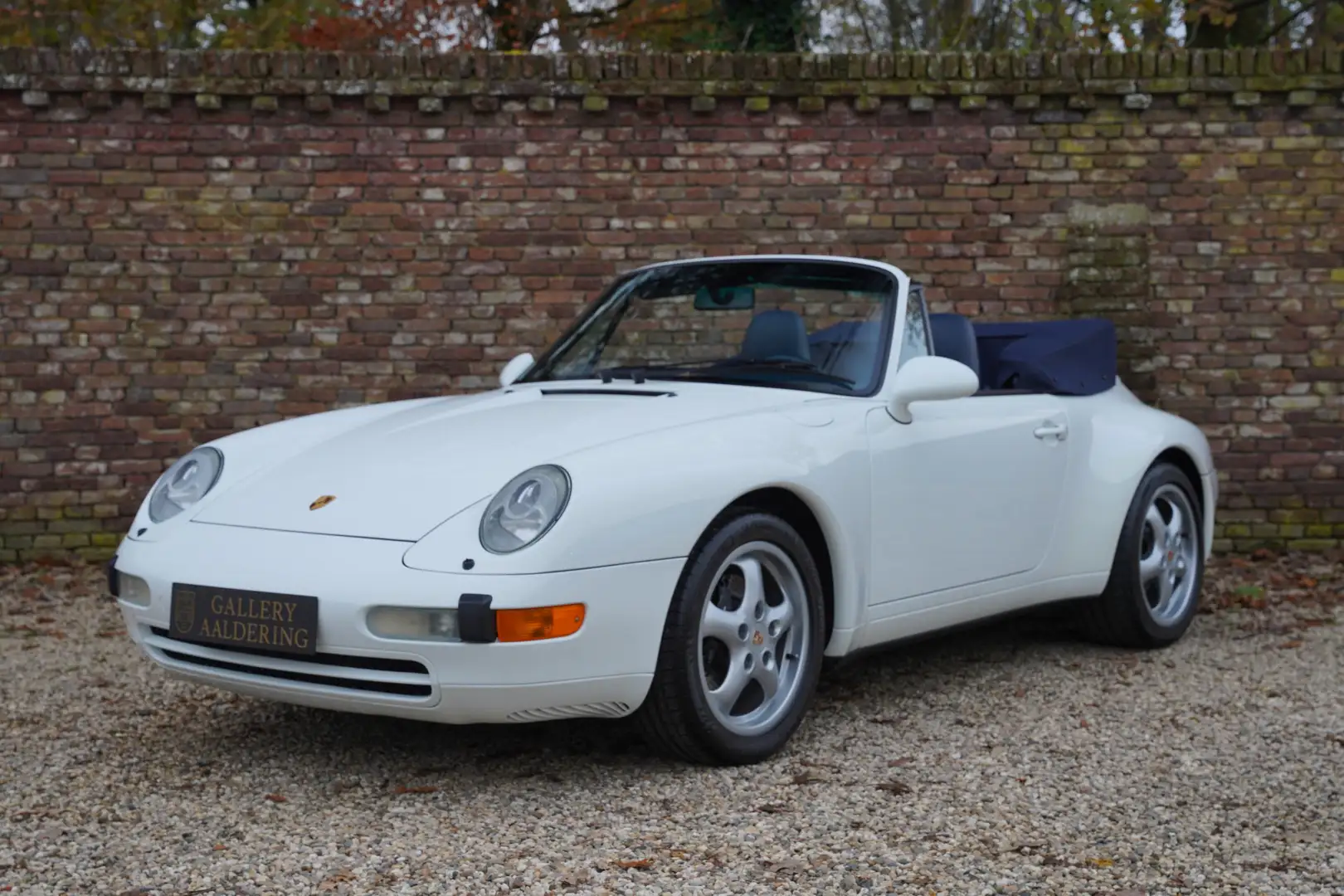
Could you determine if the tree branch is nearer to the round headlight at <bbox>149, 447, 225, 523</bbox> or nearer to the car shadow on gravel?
the car shadow on gravel

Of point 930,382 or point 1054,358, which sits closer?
point 930,382

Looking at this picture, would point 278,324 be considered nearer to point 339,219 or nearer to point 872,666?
point 339,219

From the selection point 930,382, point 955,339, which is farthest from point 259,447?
point 955,339

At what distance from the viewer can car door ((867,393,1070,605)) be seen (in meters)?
4.39

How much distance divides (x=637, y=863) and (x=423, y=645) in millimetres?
723

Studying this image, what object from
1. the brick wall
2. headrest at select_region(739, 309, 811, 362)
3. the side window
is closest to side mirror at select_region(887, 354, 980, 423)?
the side window

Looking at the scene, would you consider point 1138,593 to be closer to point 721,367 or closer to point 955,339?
point 955,339

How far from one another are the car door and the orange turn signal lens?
1.20 m

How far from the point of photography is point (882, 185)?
313 inches

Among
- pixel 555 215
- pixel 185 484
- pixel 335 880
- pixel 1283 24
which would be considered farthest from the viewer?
pixel 1283 24

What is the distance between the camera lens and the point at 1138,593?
554 centimetres

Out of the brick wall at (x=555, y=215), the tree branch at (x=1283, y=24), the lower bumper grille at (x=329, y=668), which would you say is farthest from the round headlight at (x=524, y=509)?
the tree branch at (x=1283, y=24)

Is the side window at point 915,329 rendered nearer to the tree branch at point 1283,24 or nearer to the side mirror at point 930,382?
the side mirror at point 930,382

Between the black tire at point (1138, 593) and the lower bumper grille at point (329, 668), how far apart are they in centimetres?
307
